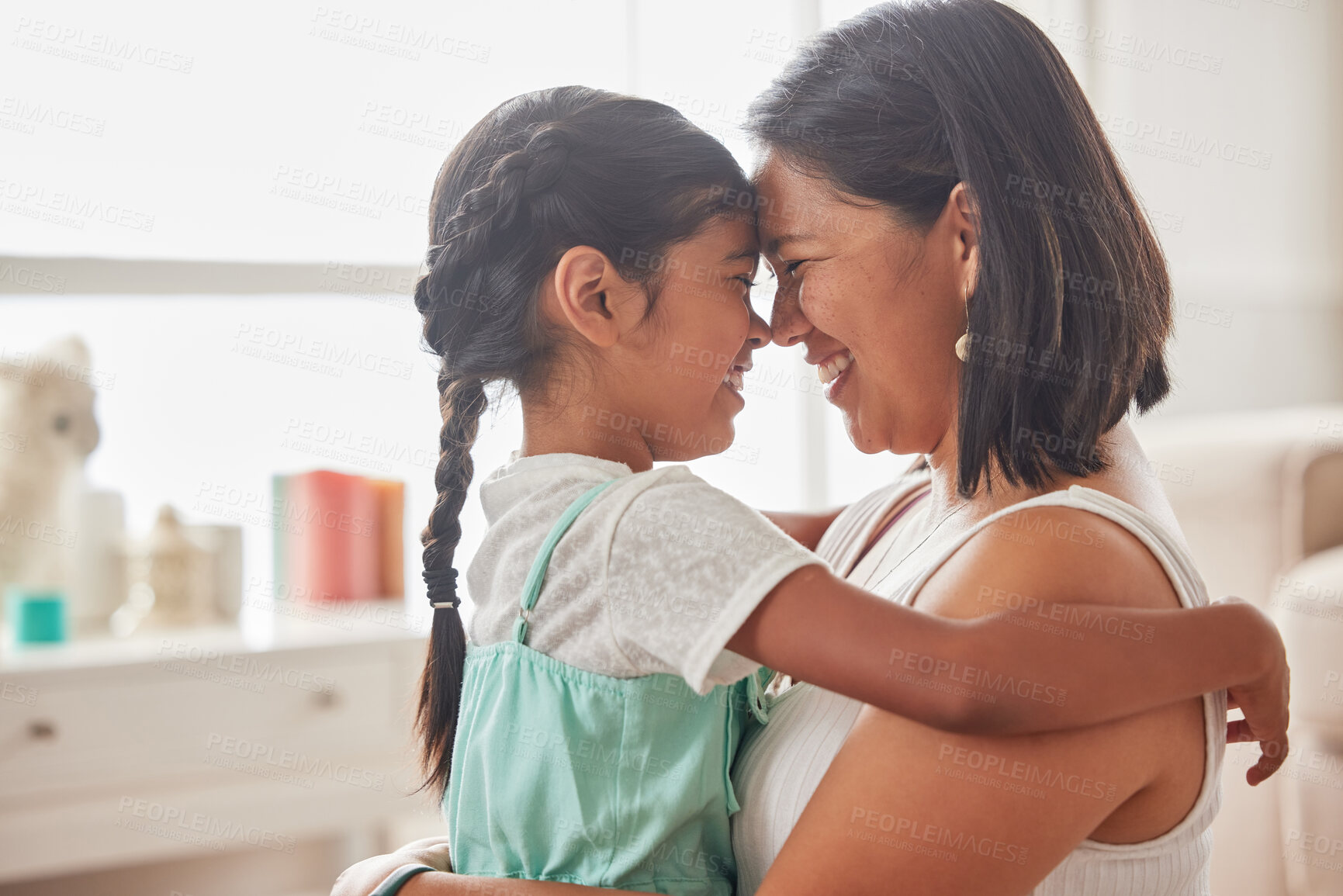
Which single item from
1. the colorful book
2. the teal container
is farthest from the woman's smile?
the teal container

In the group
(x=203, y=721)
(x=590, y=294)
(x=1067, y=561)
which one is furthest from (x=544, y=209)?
(x=203, y=721)

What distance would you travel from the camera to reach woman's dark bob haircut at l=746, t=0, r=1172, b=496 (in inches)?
35.2

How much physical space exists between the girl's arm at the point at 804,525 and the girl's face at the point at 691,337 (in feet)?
1.11

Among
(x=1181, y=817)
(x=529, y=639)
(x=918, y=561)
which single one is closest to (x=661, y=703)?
(x=529, y=639)

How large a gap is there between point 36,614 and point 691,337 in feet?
5.76

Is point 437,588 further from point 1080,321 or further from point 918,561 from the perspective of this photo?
point 1080,321

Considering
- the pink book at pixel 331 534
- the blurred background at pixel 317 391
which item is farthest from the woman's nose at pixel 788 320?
the pink book at pixel 331 534

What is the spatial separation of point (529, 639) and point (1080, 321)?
53 cm

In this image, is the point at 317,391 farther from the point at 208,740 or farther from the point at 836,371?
the point at 836,371

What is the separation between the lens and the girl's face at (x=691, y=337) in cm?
100

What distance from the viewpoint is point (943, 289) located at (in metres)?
1.00

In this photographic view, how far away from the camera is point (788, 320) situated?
1090 millimetres

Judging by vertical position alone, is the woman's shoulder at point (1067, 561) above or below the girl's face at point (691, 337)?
below

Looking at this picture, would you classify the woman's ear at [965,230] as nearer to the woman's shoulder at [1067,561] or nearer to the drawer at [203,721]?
the woman's shoulder at [1067,561]
